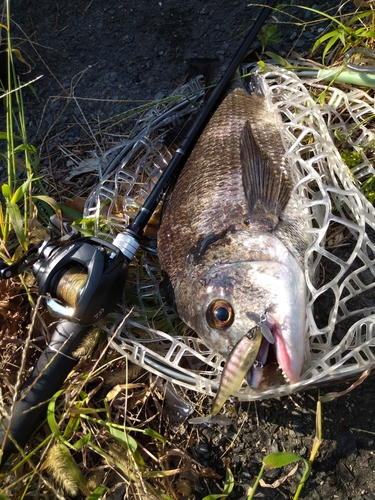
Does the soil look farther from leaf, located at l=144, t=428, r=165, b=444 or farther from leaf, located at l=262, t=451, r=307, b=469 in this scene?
leaf, located at l=262, t=451, r=307, b=469

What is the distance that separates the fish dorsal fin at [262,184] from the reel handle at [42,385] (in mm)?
1178

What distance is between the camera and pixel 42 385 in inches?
92.9

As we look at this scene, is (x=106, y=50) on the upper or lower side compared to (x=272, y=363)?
upper

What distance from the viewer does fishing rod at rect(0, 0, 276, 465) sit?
89.1 inches

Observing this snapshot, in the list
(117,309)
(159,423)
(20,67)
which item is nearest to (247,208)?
(117,309)

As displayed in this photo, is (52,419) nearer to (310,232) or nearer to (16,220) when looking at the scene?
(16,220)

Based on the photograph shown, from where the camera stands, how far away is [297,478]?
2.41m

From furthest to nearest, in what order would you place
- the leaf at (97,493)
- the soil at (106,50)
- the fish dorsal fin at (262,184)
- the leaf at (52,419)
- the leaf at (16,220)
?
the soil at (106,50) → the leaf at (16,220) → the fish dorsal fin at (262,184) → the leaf at (52,419) → the leaf at (97,493)

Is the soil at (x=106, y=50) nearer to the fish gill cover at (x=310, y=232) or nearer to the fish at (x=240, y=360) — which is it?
the fish gill cover at (x=310, y=232)

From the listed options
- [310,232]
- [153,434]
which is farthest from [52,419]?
[310,232]

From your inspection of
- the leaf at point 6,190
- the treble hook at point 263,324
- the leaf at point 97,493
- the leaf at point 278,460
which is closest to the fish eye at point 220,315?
the treble hook at point 263,324

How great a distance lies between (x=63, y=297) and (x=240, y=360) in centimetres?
98

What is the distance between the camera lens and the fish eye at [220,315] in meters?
2.27

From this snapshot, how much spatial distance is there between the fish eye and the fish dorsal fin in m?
0.51
